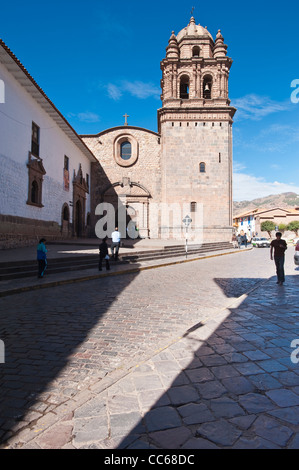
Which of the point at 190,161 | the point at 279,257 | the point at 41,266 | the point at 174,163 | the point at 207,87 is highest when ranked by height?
the point at 207,87

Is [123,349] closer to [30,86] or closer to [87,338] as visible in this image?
[87,338]

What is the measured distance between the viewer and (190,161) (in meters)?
25.0

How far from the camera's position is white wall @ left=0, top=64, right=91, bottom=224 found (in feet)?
37.7

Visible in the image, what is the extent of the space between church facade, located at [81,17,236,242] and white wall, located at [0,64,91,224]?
9074mm

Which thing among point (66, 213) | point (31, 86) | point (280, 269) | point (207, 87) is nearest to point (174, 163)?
point (207, 87)

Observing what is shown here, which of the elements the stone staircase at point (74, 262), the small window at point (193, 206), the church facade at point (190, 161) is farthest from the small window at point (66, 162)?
the small window at point (193, 206)

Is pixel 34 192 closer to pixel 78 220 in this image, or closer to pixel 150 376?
pixel 78 220

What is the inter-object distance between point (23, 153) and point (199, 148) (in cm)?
1666

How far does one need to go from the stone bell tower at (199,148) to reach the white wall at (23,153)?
35.5 ft

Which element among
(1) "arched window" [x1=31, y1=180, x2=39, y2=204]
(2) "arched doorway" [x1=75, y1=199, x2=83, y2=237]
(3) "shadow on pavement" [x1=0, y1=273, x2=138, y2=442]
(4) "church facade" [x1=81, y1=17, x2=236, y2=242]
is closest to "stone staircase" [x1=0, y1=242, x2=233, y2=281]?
(3) "shadow on pavement" [x1=0, y1=273, x2=138, y2=442]

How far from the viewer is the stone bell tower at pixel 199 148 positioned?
2481 centimetres

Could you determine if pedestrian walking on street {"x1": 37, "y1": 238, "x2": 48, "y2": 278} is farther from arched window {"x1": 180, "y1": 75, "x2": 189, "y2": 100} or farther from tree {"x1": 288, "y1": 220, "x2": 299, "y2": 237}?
tree {"x1": 288, "y1": 220, "x2": 299, "y2": 237}
